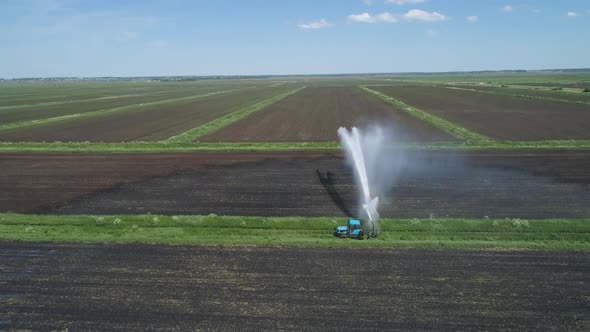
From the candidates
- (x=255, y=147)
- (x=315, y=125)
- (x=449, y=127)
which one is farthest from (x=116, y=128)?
(x=449, y=127)

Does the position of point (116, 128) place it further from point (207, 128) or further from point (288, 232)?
point (288, 232)

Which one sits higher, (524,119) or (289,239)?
(524,119)

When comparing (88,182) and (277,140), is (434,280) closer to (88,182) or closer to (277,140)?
(88,182)

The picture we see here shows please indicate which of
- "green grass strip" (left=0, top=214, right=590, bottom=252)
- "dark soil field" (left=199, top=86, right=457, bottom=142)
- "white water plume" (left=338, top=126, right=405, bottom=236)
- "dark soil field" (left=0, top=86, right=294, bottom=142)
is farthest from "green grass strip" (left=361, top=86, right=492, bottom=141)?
"dark soil field" (left=0, top=86, right=294, bottom=142)

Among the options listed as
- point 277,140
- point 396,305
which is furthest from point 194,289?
point 277,140

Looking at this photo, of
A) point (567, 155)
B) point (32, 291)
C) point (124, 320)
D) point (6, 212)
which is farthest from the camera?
point (567, 155)

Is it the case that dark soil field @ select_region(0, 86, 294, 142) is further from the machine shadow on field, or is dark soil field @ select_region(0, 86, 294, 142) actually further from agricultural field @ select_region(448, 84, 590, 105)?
agricultural field @ select_region(448, 84, 590, 105)
